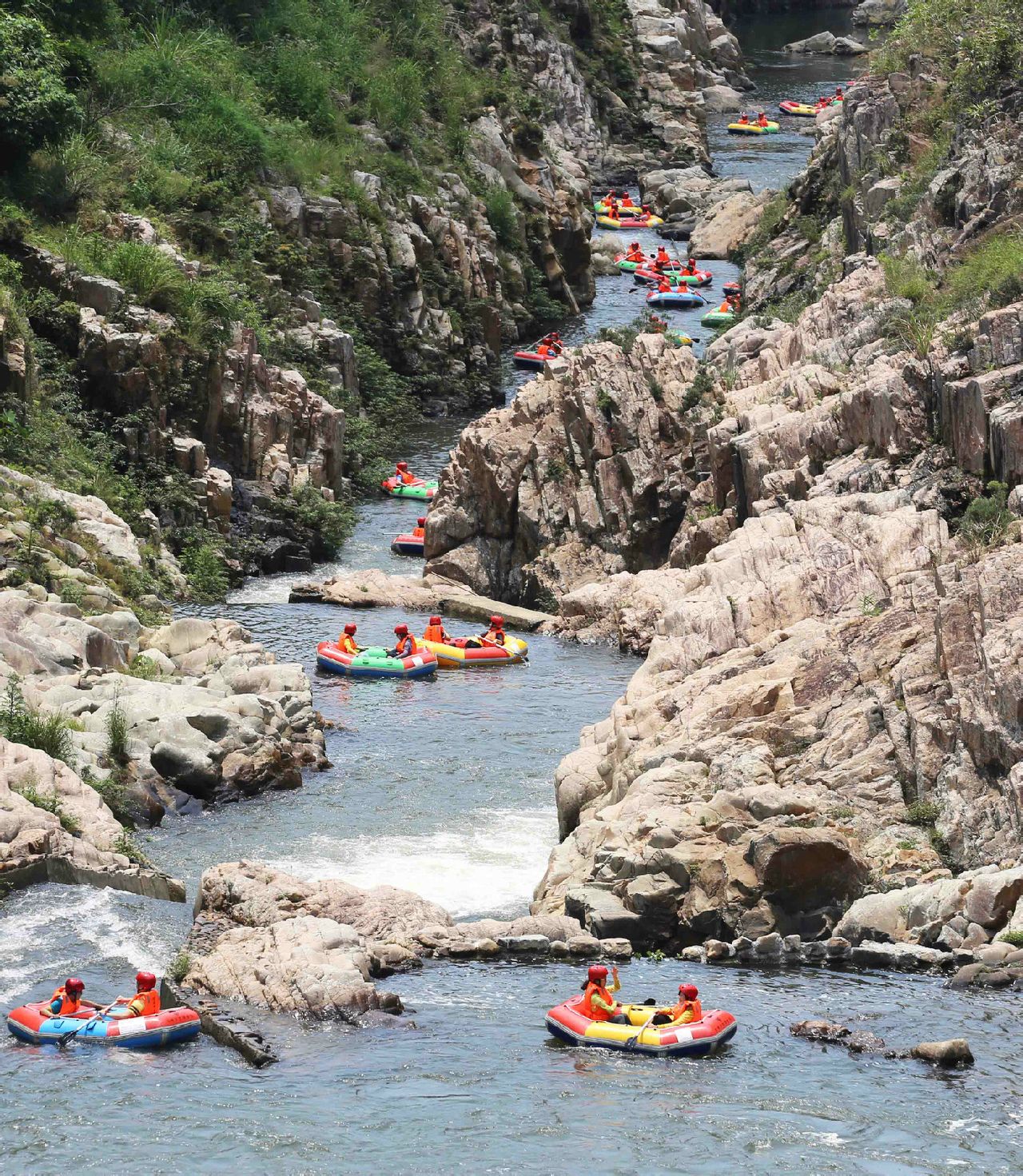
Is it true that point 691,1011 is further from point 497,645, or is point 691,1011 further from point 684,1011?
point 497,645

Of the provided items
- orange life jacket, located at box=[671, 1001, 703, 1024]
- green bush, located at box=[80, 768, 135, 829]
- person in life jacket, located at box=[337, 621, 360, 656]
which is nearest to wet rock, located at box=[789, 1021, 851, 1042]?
orange life jacket, located at box=[671, 1001, 703, 1024]

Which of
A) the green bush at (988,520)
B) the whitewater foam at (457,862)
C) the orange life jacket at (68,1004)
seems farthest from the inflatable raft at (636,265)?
the orange life jacket at (68,1004)

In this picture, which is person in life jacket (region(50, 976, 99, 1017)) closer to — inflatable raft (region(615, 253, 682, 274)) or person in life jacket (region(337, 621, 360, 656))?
person in life jacket (region(337, 621, 360, 656))

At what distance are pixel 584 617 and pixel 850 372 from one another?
872 cm

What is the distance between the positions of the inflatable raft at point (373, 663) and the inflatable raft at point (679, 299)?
34.7 metres

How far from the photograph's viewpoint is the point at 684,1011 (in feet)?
77.6

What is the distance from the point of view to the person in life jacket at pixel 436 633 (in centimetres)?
4416

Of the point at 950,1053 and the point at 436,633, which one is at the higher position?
the point at 950,1053

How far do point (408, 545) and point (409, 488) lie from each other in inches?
203

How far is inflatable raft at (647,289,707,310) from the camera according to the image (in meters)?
74.3

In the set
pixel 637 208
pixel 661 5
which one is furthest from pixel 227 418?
pixel 661 5

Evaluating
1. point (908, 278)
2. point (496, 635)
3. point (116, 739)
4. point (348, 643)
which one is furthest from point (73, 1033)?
point (908, 278)

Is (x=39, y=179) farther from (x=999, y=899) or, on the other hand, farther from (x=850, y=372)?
(x=999, y=899)

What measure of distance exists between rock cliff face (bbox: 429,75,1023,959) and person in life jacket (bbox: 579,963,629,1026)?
2.78m
